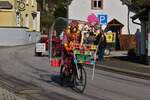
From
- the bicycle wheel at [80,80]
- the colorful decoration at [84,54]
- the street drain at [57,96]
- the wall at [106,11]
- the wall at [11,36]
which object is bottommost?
the street drain at [57,96]

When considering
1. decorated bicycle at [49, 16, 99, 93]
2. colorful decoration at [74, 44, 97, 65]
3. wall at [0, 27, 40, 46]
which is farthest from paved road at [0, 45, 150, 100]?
wall at [0, 27, 40, 46]

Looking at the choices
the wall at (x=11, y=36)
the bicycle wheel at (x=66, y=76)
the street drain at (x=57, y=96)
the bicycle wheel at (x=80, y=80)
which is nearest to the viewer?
the street drain at (x=57, y=96)

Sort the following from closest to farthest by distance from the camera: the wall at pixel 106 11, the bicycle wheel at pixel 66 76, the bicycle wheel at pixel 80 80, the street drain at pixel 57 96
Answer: the street drain at pixel 57 96 → the bicycle wheel at pixel 80 80 → the bicycle wheel at pixel 66 76 → the wall at pixel 106 11

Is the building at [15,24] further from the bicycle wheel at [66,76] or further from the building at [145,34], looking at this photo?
the bicycle wheel at [66,76]

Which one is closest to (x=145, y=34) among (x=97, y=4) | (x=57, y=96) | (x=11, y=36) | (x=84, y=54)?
(x=84, y=54)

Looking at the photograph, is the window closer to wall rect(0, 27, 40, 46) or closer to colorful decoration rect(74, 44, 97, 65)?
wall rect(0, 27, 40, 46)

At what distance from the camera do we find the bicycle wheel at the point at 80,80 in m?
14.7

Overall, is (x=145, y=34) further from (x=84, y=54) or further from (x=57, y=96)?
(x=57, y=96)

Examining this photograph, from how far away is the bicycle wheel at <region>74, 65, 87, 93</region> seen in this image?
14727mm

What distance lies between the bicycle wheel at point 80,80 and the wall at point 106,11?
44.3m

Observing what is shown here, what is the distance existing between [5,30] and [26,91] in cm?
3789

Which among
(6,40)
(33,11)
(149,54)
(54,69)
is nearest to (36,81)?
(54,69)

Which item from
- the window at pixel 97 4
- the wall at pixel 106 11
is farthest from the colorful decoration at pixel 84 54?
the window at pixel 97 4

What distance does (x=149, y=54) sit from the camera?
2688 centimetres
